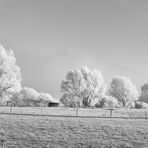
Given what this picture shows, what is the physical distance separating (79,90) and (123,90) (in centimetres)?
1975

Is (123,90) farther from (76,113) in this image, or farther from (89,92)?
(76,113)

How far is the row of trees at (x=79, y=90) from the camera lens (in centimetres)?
5203

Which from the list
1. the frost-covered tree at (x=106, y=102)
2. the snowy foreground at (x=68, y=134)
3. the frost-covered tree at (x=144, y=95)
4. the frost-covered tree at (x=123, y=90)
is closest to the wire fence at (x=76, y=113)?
the snowy foreground at (x=68, y=134)

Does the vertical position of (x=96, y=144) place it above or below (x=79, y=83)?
below

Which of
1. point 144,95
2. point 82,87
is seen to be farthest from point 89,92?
point 144,95

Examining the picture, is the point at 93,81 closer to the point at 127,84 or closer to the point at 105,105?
the point at 105,105

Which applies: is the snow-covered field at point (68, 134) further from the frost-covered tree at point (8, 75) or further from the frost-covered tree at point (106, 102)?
the frost-covered tree at point (106, 102)

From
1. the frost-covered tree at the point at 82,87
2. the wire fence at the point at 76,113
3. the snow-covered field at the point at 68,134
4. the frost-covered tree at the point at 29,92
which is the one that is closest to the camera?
the snow-covered field at the point at 68,134

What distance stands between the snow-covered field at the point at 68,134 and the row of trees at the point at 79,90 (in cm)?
2663

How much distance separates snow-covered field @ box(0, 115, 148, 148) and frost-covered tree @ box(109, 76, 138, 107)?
186ft

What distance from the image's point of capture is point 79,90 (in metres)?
71.2

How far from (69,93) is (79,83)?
16.0 feet

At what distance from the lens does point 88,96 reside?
70875 millimetres

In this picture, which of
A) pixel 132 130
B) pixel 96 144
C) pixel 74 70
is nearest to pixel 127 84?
pixel 74 70
